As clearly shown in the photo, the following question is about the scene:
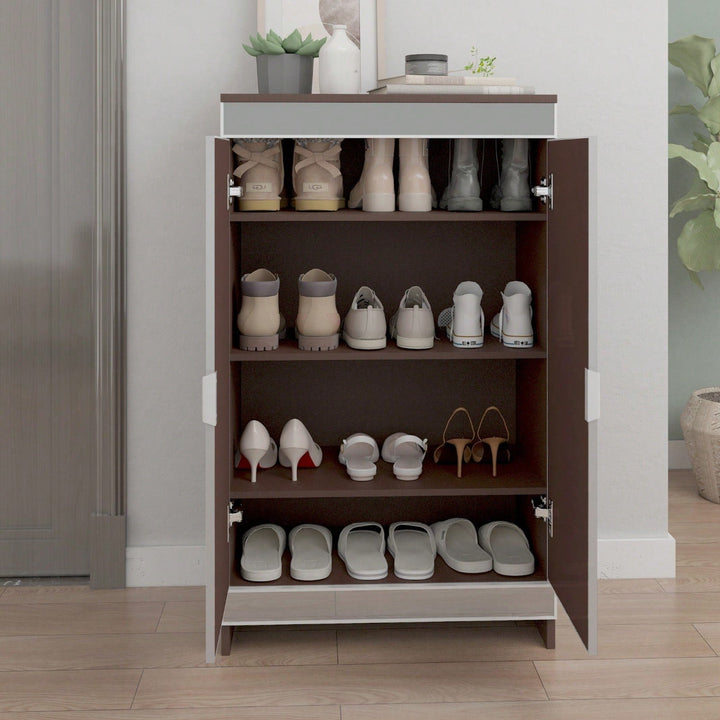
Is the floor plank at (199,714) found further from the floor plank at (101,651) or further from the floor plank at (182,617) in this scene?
the floor plank at (182,617)

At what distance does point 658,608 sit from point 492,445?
0.65 meters

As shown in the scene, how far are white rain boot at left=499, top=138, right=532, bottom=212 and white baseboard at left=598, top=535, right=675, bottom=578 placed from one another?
1.07m

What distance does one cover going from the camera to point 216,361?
2.14 m

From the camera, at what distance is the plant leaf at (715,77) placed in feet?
11.9

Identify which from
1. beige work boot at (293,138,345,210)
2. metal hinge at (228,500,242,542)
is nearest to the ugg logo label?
beige work boot at (293,138,345,210)

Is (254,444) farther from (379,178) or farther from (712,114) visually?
(712,114)

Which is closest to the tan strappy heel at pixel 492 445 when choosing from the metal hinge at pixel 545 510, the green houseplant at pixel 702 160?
the metal hinge at pixel 545 510

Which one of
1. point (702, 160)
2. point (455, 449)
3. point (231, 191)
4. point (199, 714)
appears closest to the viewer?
point (199, 714)

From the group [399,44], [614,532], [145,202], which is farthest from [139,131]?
[614,532]

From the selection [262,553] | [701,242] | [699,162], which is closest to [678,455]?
[701,242]

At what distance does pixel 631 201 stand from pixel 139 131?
4.64ft

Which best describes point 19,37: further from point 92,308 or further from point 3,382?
point 3,382

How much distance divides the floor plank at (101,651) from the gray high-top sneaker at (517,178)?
53.6 inches

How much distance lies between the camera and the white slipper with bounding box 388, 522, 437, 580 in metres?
2.45
